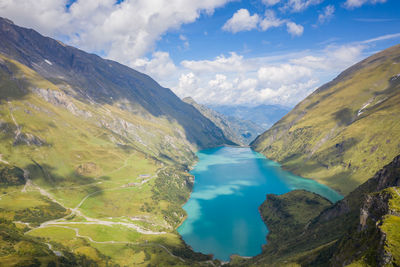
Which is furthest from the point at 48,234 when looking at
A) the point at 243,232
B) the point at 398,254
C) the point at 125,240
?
the point at 398,254

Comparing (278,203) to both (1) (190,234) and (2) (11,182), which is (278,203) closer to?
(1) (190,234)

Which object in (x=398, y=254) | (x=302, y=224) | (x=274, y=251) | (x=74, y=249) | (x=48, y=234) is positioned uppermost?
(x=48, y=234)

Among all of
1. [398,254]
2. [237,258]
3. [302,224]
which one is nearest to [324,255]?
[398,254]

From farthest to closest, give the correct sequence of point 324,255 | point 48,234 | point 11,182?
point 11,182
point 48,234
point 324,255

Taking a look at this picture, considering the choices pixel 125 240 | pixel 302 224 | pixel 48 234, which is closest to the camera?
pixel 48 234

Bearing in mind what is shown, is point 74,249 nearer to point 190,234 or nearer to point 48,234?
point 48,234

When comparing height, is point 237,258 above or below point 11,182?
below

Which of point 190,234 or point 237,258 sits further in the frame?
point 190,234
